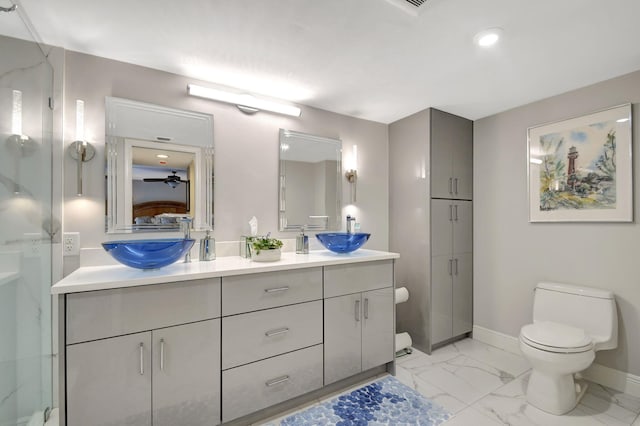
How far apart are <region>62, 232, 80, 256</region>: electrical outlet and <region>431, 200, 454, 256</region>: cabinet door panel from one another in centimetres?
256

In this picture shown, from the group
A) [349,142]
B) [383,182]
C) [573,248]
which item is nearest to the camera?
[573,248]

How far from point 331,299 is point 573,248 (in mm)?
1936

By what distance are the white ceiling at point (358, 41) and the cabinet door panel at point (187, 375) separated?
1533 mm

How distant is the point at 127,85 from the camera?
71.1 inches

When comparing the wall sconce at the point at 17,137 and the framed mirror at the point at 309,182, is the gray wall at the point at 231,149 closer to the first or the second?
the framed mirror at the point at 309,182

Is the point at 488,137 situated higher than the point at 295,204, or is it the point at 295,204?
the point at 488,137

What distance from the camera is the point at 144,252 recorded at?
4.75 feet

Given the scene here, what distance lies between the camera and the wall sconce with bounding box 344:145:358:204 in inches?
107

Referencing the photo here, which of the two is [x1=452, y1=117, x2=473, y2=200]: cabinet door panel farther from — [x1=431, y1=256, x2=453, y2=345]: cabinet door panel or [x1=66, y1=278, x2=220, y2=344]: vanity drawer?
[x1=66, y1=278, x2=220, y2=344]: vanity drawer

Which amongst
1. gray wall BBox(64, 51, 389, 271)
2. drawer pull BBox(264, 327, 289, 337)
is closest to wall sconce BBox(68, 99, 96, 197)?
gray wall BBox(64, 51, 389, 271)

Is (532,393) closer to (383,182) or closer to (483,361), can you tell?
(483,361)

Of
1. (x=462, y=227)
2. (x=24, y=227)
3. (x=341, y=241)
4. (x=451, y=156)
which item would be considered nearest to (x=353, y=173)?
(x=341, y=241)

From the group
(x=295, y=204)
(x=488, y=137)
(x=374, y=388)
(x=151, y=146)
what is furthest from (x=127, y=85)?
(x=488, y=137)

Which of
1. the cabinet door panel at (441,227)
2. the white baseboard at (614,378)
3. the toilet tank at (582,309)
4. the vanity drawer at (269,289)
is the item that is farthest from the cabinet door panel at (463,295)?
the vanity drawer at (269,289)
